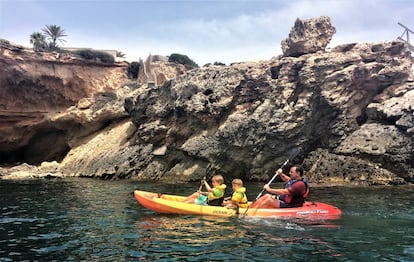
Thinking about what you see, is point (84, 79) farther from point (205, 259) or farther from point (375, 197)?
point (205, 259)

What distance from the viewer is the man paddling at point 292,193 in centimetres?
1096

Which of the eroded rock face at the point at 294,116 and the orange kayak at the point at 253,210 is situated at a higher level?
the eroded rock face at the point at 294,116

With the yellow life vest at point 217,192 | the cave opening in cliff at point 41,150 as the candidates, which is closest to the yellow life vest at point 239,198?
the yellow life vest at point 217,192

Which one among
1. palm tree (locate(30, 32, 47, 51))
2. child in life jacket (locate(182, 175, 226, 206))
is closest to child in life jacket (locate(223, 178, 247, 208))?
child in life jacket (locate(182, 175, 226, 206))

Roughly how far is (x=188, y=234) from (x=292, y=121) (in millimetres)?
14437

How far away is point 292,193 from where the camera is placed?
36.3 ft

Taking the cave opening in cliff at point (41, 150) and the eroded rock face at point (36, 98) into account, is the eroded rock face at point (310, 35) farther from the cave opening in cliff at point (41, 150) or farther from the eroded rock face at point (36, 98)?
the cave opening in cliff at point (41, 150)

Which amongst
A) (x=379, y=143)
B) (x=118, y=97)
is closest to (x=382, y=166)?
(x=379, y=143)

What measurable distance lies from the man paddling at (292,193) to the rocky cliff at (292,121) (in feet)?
33.4

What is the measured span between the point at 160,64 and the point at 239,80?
715 inches

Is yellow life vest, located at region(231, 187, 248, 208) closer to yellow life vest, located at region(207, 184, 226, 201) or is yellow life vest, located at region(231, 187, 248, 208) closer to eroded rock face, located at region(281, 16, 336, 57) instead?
yellow life vest, located at region(207, 184, 226, 201)

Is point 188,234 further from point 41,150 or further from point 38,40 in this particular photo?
point 38,40

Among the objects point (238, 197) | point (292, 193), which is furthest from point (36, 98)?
point (292, 193)

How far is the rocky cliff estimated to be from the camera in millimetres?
21047
